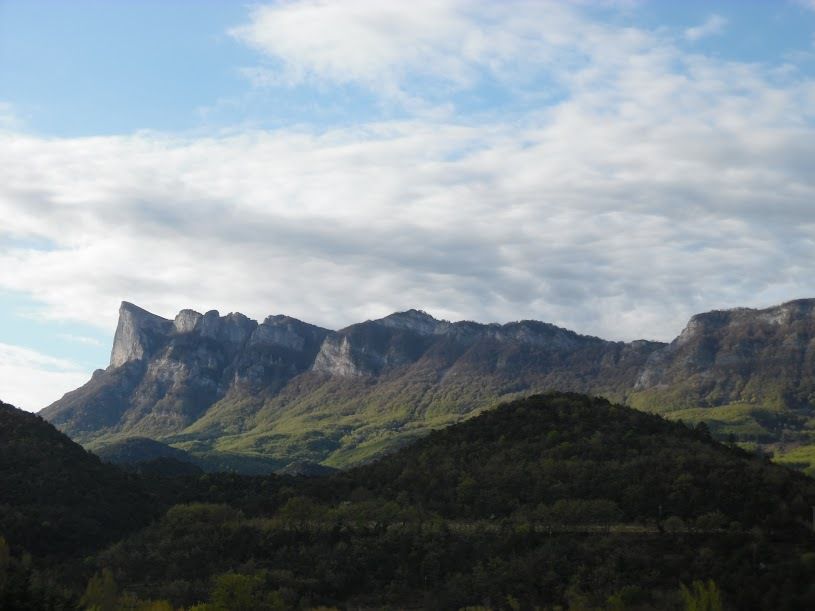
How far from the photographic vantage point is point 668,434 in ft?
477

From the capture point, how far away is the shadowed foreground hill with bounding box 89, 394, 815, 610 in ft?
308

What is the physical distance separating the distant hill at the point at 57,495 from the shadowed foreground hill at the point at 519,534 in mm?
10064

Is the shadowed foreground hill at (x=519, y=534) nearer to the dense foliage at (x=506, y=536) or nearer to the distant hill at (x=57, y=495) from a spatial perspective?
the dense foliage at (x=506, y=536)

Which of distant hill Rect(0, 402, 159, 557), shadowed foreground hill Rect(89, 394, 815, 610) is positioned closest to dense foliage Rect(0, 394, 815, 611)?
shadowed foreground hill Rect(89, 394, 815, 610)

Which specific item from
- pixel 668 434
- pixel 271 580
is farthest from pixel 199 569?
pixel 668 434

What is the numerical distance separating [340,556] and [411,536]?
8.49m

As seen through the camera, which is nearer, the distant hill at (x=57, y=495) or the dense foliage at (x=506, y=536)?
the dense foliage at (x=506, y=536)

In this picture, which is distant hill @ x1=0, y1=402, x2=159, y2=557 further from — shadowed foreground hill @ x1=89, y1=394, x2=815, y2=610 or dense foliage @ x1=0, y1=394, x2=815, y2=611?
shadowed foreground hill @ x1=89, y1=394, x2=815, y2=610

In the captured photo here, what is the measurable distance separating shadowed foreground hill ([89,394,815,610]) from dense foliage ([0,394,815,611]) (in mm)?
228

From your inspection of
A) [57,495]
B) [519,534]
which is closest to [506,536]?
[519,534]

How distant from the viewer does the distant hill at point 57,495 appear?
12962 cm

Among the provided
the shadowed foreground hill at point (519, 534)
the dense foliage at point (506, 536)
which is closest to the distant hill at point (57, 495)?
the dense foliage at point (506, 536)

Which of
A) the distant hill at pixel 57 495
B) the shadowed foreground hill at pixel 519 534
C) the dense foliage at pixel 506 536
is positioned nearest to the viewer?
the dense foliage at pixel 506 536

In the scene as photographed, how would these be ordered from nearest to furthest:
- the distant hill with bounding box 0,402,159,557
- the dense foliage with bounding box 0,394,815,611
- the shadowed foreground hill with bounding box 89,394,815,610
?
the dense foliage with bounding box 0,394,815,611, the shadowed foreground hill with bounding box 89,394,815,610, the distant hill with bounding box 0,402,159,557
